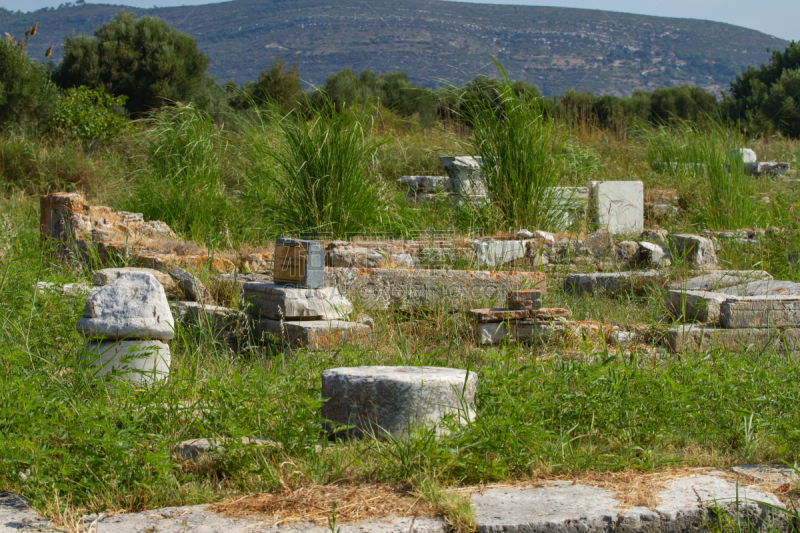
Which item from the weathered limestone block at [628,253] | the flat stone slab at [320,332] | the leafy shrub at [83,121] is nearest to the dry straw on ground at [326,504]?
the flat stone slab at [320,332]

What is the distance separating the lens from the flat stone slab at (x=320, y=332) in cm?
405

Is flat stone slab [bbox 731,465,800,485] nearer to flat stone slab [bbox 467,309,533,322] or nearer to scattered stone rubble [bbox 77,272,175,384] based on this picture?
→ flat stone slab [bbox 467,309,533,322]

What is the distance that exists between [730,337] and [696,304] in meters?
0.43

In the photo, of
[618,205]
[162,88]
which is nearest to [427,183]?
[618,205]

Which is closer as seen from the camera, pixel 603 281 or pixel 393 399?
pixel 393 399

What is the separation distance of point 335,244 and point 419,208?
2928 mm

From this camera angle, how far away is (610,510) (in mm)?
2080

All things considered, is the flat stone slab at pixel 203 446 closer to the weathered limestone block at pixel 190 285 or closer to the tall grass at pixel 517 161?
the weathered limestone block at pixel 190 285

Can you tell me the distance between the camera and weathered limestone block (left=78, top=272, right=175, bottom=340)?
3.17 m

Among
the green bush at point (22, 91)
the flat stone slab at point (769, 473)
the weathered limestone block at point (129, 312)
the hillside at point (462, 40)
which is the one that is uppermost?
the hillside at point (462, 40)

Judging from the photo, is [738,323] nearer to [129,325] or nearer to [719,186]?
[129,325]

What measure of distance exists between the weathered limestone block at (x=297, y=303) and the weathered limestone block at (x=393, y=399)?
5.04 ft

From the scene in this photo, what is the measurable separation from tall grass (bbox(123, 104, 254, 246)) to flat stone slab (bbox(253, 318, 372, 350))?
282cm

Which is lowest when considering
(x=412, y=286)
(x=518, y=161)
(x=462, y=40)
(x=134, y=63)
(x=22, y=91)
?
(x=412, y=286)
